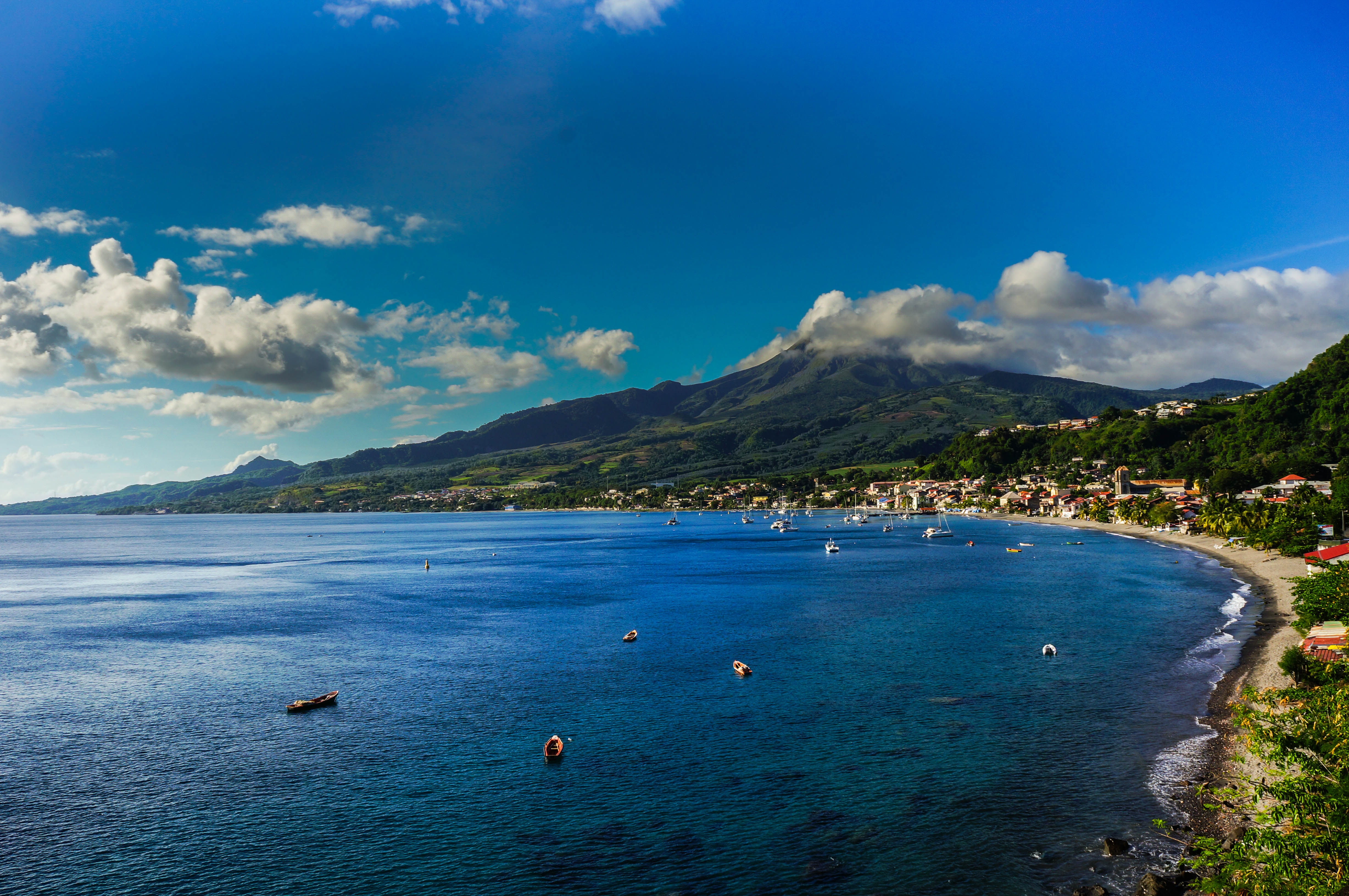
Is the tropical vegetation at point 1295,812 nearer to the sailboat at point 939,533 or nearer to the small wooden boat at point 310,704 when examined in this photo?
the small wooden boat at point 310,704

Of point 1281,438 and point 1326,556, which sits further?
point 1281,438

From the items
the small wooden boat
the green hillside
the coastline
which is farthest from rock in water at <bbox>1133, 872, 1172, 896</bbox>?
the green hillside

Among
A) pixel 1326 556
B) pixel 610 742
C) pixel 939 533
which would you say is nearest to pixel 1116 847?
pixel 610 742

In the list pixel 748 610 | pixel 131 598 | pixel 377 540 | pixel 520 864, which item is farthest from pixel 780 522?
pixel 520 864

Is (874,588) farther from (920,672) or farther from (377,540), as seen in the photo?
(377,540)

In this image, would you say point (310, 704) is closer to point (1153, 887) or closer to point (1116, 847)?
point (1116, 847)

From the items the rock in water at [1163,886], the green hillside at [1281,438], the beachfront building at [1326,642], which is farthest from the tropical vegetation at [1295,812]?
the green hillside at [1281,438]
